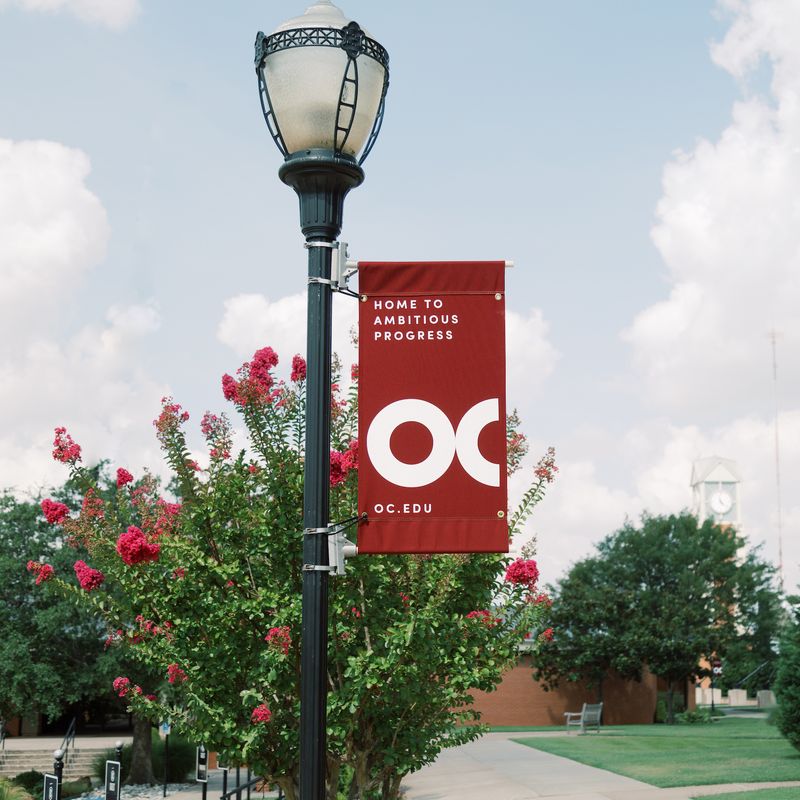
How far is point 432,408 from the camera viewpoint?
425cm

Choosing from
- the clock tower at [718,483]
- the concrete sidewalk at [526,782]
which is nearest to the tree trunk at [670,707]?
the concrete sidewalk at [526,782]

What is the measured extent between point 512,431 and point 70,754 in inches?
1102

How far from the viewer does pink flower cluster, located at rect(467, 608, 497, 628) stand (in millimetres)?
7223

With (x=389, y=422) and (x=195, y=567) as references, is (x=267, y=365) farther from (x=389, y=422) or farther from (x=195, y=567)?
(x=389, y=422)

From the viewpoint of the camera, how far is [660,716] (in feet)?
143

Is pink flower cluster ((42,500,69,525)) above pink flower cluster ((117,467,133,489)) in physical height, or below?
below

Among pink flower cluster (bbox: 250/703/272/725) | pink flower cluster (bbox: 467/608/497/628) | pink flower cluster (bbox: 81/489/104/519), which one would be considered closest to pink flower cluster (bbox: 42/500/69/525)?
pink flower cluster (bbox: 81/489/104/519)

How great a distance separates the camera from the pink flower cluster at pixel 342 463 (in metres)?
6.33

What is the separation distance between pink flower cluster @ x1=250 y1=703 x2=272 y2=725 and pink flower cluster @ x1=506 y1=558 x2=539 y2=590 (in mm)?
1912

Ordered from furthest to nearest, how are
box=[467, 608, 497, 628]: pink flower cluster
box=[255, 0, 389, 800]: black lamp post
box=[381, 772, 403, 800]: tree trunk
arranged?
box=[381, 772, 403, 800]: tree trunk
box=[467, 608, 497, 628]: pink flower cluster
box=[255, 0, 389, 800]: black lamp post

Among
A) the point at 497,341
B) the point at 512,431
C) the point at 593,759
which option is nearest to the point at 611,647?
the point at 593,759

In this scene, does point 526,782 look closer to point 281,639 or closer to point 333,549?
point 281,639

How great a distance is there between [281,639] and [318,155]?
2.96 metres

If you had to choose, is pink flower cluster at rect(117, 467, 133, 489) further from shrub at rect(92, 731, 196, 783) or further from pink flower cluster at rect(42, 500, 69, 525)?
shrub at rect(92, 731, 196, 783)
